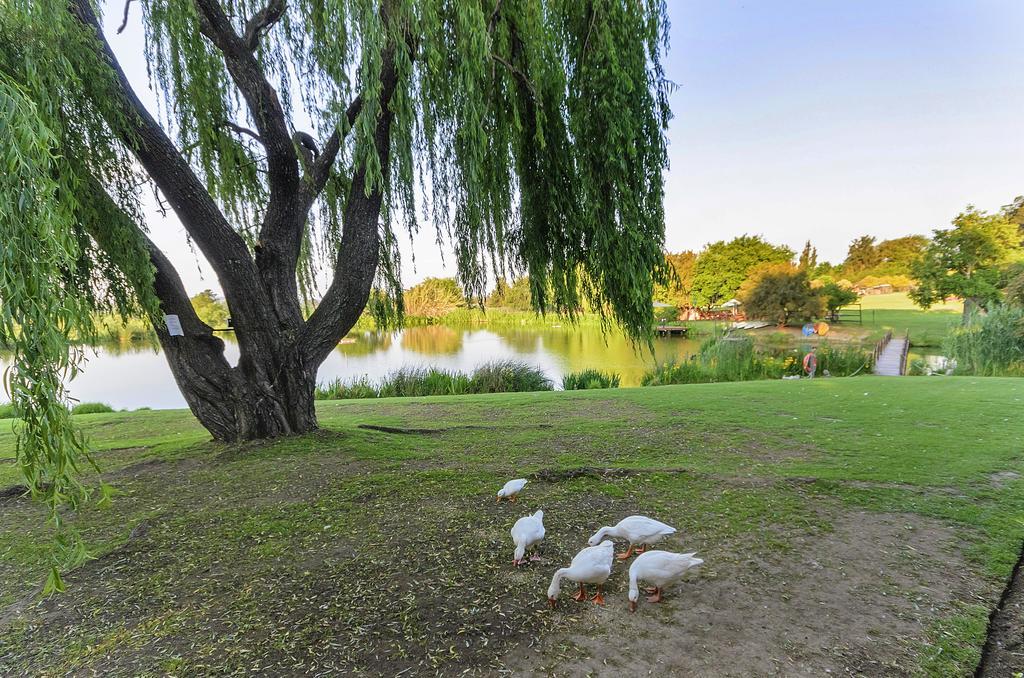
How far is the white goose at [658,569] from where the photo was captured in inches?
72.5

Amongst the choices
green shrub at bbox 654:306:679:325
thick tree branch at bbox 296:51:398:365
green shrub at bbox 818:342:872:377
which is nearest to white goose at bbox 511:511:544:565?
thick tree branch at bbox 296:51:398:365

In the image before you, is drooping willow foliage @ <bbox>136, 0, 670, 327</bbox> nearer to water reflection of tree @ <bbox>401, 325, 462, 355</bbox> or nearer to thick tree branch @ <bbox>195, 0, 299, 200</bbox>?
thick tree branch @ <bbox>195, 0, 299, 200</bbox>

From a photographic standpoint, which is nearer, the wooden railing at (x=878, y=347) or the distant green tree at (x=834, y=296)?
the wooden railing at (x=878, y=347)

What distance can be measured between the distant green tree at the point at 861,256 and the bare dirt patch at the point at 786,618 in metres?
51.9

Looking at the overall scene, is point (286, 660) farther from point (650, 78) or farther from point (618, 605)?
point (650, 78)

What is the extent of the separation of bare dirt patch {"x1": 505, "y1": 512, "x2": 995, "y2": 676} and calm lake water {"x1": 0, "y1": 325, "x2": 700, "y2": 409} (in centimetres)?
683

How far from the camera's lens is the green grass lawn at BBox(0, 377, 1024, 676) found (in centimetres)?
170

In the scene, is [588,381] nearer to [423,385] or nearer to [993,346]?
[423,385]

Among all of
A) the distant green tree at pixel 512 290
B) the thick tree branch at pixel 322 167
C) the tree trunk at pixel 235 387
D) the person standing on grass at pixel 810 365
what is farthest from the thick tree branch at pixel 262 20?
the person standing on grass at pixel 810 365

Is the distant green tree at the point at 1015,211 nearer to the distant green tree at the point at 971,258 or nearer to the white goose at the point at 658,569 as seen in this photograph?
the distant green tree at the point at 971,258

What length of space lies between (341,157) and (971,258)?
2708 centimetres

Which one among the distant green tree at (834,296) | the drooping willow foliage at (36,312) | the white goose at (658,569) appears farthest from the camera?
the distant green tree at (834,296)

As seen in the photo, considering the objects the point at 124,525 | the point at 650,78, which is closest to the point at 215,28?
the point at 650,78

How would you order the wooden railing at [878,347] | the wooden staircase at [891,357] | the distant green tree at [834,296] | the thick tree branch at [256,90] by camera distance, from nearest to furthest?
the thick tree branch at [256,90]
the wooden staircase at [891,357]
the wooden railing at [878,347]
the distant green tree at [834,296]
